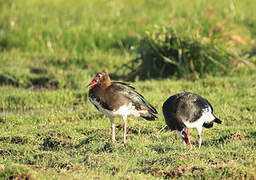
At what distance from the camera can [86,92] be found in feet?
32.0

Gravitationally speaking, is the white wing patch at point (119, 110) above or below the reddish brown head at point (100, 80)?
below

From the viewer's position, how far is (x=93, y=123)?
800cm

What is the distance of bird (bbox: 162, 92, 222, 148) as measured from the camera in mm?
6582

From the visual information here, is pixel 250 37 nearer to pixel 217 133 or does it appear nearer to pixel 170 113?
pixel 217 133

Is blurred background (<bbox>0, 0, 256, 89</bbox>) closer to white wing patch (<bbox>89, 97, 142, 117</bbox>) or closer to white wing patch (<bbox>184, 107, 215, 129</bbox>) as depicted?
white wing patch (<bbox>184, 107, 215, 129</bbox>)

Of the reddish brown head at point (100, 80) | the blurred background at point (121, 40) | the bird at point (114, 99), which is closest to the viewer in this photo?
the bird at point (114, 99)

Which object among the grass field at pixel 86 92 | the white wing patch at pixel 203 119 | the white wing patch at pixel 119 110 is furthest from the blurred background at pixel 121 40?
the white wing patch at pixel 119 110

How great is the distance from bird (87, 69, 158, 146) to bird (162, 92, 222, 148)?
41 cm

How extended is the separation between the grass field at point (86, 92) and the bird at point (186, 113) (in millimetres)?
239

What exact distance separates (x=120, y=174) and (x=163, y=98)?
3.97m

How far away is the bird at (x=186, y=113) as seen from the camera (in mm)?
6582

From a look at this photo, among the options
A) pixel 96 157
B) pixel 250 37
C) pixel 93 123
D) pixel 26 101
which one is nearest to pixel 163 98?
pixel 93 123

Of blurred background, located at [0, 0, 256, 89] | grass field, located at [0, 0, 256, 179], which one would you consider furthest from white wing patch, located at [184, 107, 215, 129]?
blurred background, located at [0, 0, 256, 89]

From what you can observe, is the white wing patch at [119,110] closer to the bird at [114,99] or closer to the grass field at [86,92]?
the bird at [114,99]
